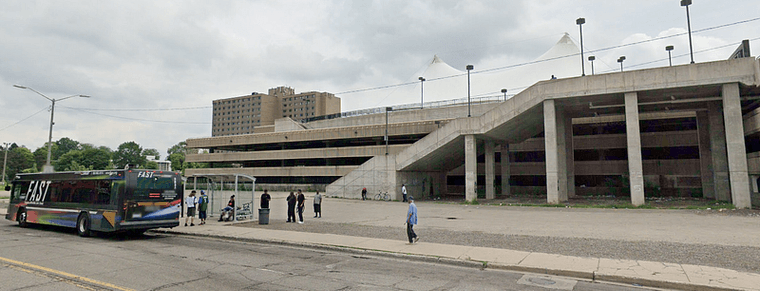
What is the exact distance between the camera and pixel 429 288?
7918mm

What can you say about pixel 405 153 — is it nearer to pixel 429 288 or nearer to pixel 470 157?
pixel 470 157

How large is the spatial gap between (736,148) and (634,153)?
5.19 metres

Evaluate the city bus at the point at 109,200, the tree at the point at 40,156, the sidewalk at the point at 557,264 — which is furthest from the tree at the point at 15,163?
the sidewalk at the point at 557,264

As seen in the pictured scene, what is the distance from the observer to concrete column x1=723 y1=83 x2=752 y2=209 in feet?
77.9

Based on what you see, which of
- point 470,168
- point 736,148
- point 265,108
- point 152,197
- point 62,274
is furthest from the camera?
point 265,108

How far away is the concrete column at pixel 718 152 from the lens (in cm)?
2911

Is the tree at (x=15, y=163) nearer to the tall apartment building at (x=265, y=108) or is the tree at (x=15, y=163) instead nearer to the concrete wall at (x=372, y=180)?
the tall apartment building at (x=265, y=108)

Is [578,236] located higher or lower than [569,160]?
lower

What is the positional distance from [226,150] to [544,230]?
65282 millimetres

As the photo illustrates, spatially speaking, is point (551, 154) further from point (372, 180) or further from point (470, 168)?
point (372, 180)

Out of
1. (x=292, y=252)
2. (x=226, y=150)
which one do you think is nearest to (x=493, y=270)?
(x=292, y=252)

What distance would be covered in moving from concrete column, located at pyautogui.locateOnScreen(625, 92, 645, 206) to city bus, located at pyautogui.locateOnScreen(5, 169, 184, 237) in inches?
1041

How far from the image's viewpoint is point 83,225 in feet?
53.1

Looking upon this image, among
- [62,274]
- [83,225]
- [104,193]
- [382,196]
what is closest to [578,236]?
[62,274]
